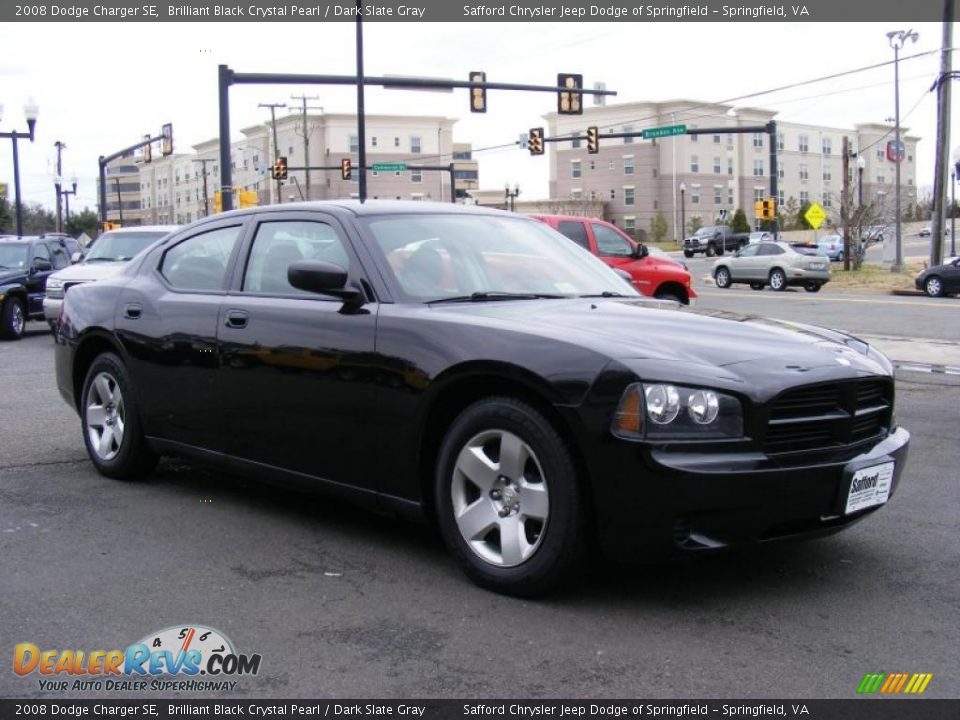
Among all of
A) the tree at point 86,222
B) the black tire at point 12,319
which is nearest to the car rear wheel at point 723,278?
the black tire at point 12,319

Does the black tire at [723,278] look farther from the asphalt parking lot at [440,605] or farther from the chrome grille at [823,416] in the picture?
the chrome grille at [823,416]

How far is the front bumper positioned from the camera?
3.67m

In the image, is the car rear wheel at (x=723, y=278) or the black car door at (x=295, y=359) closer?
the black car door at (x=295, y=359)

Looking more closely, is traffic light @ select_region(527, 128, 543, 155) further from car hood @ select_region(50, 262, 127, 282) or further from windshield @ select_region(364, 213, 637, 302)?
windshield @ select_region(364, 213, 637, 302)

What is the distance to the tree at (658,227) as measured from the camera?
90.9m

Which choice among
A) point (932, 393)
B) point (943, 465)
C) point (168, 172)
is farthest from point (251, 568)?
point (168, 172)

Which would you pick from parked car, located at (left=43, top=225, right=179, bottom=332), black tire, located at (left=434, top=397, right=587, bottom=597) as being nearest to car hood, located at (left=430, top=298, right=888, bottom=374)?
black tire, located at (left=434, top=397, right=587, bottom=597)

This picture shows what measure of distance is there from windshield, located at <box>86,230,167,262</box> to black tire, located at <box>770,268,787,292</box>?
21.7 metres

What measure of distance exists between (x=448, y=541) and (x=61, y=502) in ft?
8.36

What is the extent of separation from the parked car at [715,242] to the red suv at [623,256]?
4612 centimetres

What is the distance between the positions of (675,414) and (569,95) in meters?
28.3
